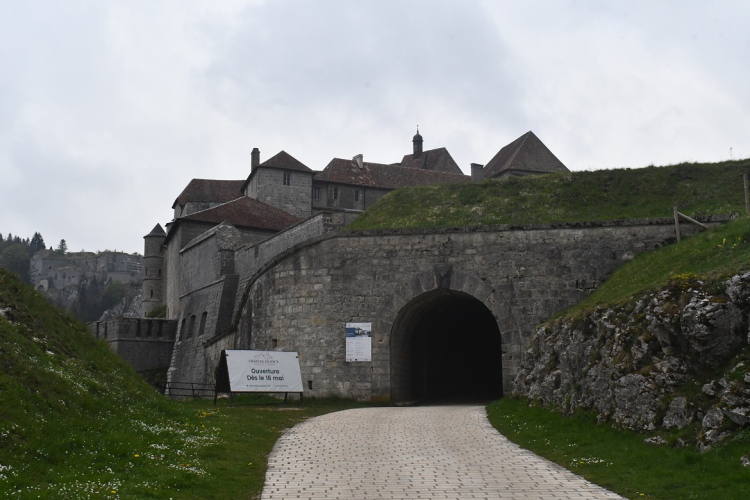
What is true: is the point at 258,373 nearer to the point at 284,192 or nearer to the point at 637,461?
the point at 637,461

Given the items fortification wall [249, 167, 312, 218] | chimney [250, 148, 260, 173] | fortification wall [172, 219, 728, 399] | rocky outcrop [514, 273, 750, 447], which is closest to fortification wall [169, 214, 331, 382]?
fortification wall [172, 219, 728, 399]

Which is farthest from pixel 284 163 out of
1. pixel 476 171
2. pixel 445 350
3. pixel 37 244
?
pixel 37 244

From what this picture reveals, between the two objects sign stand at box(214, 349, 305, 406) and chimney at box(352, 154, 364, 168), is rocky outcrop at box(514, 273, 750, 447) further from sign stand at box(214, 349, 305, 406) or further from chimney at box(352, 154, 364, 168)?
chimney at box(352, 154, 364, 168)

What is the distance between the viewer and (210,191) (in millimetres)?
61562

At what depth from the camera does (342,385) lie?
24.4m

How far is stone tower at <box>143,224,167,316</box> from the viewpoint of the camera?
58875 mm

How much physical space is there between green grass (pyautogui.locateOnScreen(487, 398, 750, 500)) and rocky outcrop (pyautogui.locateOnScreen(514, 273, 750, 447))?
1.02 feet

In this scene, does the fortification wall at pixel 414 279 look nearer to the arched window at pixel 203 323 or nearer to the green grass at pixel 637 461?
the green grass at pixel 637 461

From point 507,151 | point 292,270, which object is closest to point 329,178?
point 507,151

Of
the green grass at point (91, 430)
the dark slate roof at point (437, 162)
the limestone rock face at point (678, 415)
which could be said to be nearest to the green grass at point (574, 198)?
the green grass at point (91, 430)

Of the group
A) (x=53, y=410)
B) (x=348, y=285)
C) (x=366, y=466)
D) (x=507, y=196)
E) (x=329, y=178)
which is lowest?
(x=366, y=466)

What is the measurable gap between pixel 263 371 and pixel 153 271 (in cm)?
4010

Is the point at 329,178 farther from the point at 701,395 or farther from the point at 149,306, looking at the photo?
the point at 701,395

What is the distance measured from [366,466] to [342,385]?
13126mm
